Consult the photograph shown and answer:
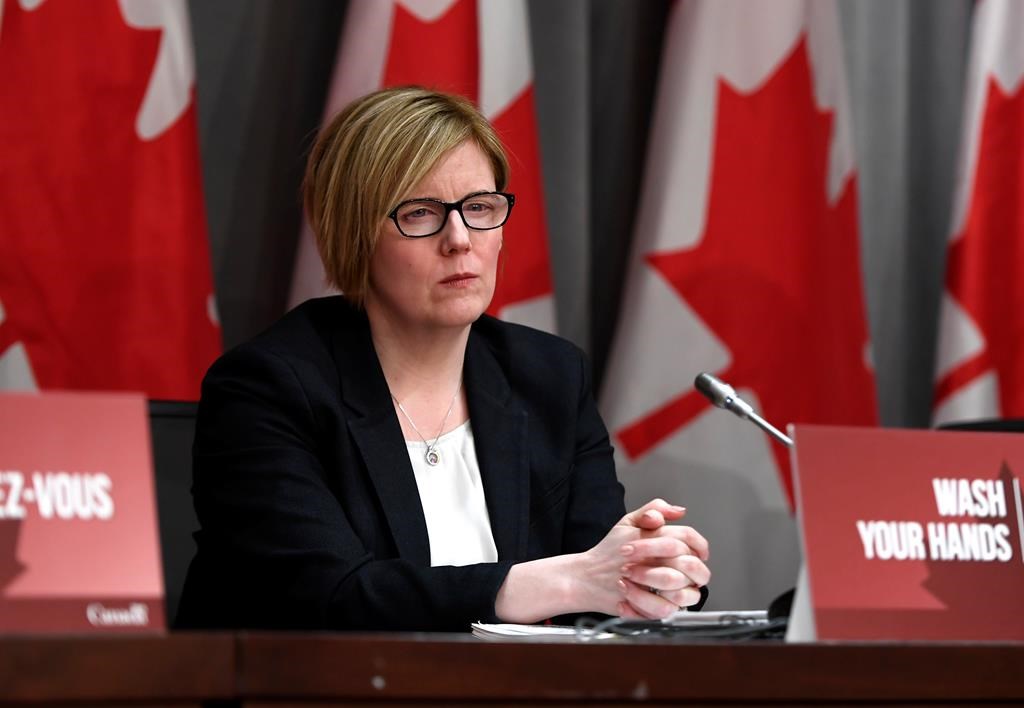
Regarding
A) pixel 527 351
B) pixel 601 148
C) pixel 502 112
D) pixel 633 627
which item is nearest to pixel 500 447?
pixel 527 351

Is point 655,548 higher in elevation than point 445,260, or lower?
lower

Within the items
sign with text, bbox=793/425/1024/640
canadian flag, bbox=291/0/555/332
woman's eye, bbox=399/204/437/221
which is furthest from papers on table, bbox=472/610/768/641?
canadian flag, bbox=291/0/555/332

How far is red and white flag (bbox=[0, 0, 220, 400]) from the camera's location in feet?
7.19

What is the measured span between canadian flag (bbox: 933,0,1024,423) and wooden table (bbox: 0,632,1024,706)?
167 centimetres

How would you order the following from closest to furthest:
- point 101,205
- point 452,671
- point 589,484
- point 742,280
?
point 452,671 → point 589,484 → point 101,205 → point 742,280

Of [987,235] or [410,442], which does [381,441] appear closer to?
[410,442]

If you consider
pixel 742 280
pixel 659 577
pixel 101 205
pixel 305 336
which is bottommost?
pixel 659 577

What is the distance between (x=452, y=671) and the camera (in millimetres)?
1003

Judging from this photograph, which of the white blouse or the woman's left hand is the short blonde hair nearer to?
the white blouse

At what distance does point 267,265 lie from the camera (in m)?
2.55

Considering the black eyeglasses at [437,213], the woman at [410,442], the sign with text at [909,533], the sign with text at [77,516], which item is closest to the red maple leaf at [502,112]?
the woman at [410,442]

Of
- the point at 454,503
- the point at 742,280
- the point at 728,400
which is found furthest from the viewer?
the point at 742,280

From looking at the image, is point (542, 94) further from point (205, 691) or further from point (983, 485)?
point (205, 691)

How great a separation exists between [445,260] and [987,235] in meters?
1.35
